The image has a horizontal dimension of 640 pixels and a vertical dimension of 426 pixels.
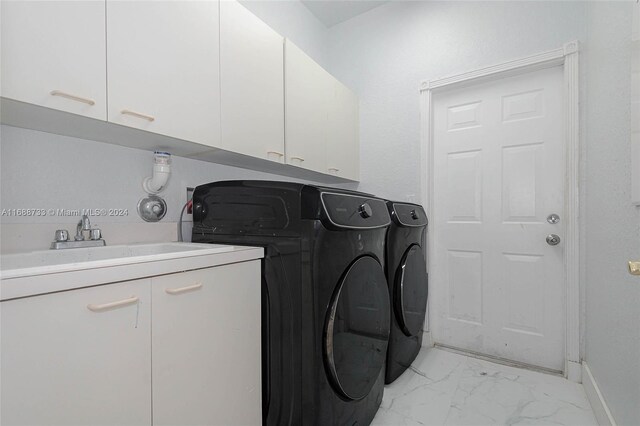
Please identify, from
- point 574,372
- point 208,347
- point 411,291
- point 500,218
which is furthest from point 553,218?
point 208,347

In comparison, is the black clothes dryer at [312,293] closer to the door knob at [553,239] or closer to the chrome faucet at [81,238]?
the chrome faucet at [81,238]

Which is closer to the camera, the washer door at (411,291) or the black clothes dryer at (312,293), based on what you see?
the black clothes dryer at (312,293)

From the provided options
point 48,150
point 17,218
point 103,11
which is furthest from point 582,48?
point 17,218

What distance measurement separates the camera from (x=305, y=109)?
6.66ft

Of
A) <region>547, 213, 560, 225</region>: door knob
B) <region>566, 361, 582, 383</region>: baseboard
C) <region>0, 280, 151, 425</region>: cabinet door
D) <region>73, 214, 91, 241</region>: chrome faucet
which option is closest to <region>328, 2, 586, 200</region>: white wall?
<region>547, 213, 560, 225</region>: door knob

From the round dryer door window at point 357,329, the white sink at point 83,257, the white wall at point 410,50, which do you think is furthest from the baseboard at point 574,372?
the white sink at point 83,257

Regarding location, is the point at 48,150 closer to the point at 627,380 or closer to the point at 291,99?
the point at 291,99

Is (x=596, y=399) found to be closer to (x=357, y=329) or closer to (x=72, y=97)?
(x=357, y=329)

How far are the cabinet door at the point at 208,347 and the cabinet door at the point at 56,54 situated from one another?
0.66m

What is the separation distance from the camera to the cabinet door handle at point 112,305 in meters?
0.72

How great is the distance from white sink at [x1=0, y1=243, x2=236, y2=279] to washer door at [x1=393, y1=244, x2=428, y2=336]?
1060 millimetres

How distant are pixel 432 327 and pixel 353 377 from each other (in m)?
1.39

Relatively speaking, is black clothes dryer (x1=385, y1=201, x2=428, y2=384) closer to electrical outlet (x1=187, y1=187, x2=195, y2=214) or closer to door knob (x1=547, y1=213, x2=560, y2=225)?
door knob (x1=547, y1=213, x2=560, y2=225)

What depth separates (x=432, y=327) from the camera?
2393 millimetres
